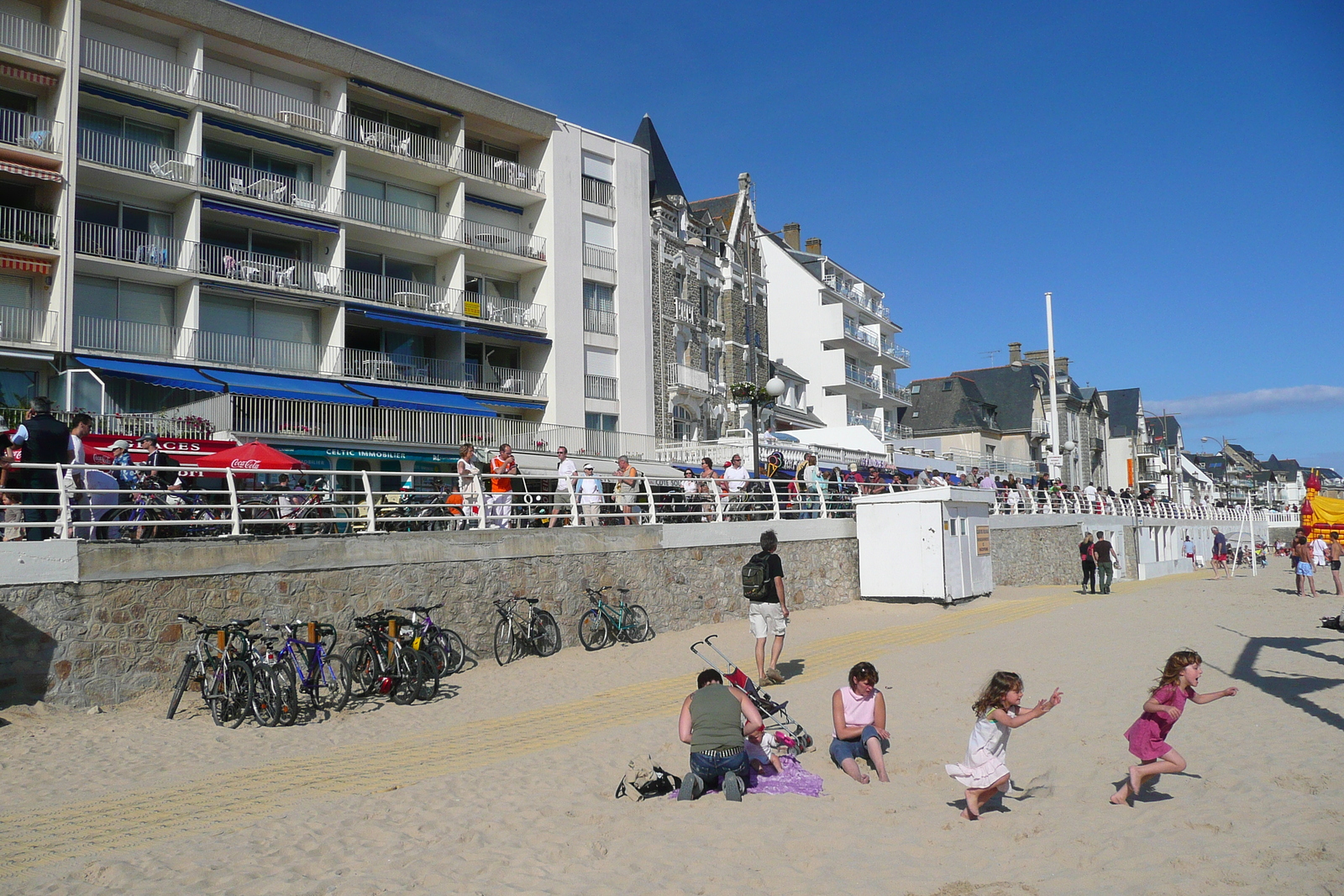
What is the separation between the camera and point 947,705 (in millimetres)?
10805

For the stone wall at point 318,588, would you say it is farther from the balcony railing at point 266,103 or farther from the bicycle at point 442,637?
the balcony railing at point 266,103

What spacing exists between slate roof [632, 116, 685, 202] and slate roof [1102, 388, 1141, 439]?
57507 mm

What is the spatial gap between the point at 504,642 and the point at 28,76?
1832 centimetres

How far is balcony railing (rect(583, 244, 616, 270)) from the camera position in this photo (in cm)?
3288

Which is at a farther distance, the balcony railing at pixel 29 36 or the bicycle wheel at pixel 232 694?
the balcony railing at pixel 29 36

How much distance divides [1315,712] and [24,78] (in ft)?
85.9

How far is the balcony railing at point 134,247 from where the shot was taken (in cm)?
2300

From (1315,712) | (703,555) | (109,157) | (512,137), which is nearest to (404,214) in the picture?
(512,137)

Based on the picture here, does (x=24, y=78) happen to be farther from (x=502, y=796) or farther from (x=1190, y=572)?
(x=1190, y=572)

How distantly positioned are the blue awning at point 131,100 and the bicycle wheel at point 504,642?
1798 cm

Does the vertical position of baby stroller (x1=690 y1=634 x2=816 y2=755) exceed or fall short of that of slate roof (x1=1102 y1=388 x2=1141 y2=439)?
it falls short

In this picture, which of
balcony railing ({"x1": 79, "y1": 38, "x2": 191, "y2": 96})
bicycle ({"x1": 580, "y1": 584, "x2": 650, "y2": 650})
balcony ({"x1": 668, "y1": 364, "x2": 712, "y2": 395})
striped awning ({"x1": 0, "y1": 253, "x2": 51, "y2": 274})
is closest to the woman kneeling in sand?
bicycle ({"x1": 580, "y1": 584, "x2": 650, "y2": 650})

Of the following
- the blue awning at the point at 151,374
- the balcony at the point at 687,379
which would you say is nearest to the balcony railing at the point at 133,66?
the blue awning at the point at 151,374

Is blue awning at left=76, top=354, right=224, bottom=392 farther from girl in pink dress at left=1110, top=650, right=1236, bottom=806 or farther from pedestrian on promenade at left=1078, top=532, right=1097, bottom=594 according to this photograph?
girl in pink dress at left=1110, top=650, right=1236, bottom=806
